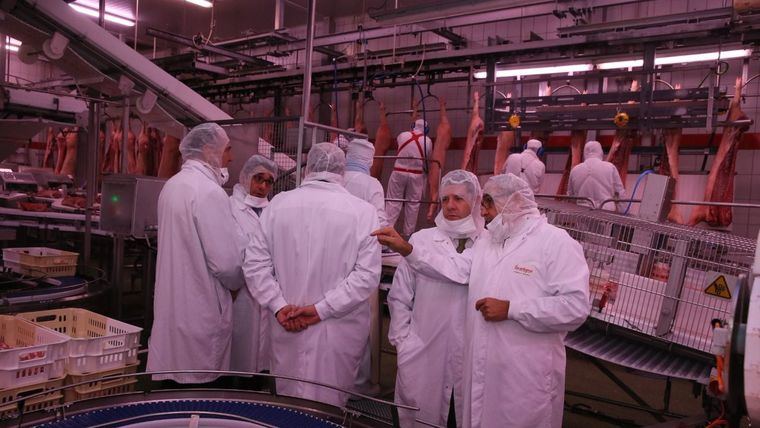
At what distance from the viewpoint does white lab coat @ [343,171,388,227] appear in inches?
175

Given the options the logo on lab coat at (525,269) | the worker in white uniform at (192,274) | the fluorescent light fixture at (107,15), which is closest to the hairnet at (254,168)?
the worker in white uniform at (192,274)

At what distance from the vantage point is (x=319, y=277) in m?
2.69

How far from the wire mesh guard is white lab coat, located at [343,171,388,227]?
4.83 feet

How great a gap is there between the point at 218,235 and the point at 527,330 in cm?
148

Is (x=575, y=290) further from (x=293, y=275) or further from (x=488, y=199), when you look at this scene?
(x=293, y=275)

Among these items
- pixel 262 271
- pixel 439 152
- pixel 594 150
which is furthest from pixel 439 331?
pixel 439 152

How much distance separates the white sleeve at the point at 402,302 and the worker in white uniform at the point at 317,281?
0.11 m

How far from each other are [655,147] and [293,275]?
5452mm

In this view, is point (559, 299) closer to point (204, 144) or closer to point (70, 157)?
point (204, 144)

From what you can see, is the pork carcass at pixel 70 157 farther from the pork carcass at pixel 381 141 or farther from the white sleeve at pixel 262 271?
the white sleeve at pixel 262 271

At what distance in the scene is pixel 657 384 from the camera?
4.74m

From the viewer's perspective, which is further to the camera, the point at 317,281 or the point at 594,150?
the point at 594,150

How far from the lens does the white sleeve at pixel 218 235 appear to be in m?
2.82

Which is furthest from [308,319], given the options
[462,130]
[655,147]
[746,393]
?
[462,130]
